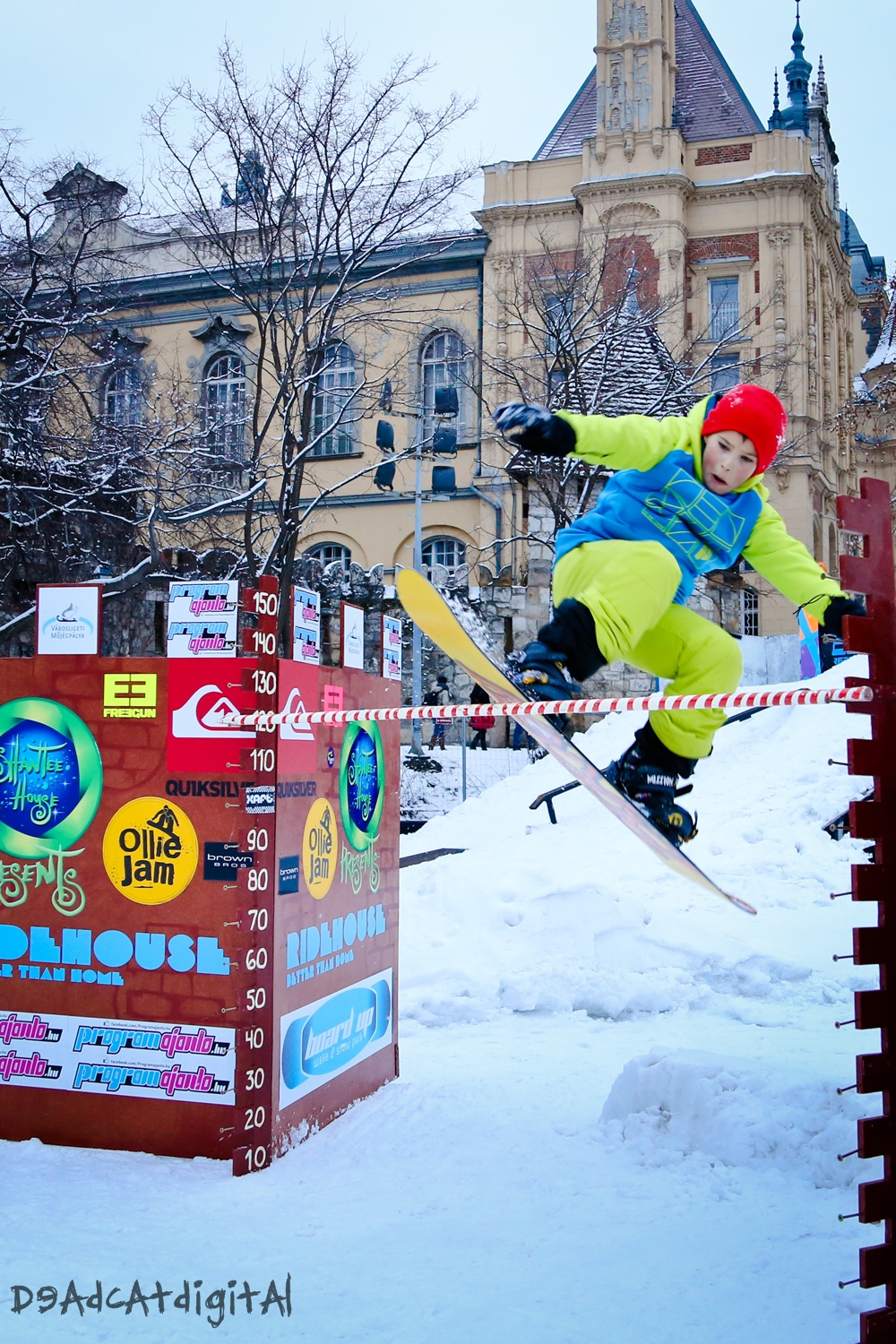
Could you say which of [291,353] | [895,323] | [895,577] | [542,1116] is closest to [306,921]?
[542,1116]

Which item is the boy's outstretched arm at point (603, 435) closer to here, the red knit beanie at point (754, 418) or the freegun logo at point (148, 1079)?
the red knit beanie at point (754, 418)

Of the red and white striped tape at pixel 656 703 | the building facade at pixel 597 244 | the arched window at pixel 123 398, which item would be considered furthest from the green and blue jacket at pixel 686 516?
the building facade at pixel 597 244

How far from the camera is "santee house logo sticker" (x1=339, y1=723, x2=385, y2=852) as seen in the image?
17.3ft

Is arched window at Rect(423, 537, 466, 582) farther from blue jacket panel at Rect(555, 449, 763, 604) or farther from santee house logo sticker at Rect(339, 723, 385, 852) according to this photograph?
blue jacket panel at Rect(555, 449, 763, 604)

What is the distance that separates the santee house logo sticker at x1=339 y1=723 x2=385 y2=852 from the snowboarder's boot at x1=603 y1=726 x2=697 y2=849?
1.64m

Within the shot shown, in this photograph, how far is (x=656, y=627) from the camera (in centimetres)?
388

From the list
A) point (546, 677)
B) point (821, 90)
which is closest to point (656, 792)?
point (546, 677)

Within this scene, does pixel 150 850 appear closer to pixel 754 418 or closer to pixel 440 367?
pixel 754 418

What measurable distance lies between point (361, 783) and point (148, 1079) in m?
1.69

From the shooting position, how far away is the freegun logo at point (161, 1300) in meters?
3.24

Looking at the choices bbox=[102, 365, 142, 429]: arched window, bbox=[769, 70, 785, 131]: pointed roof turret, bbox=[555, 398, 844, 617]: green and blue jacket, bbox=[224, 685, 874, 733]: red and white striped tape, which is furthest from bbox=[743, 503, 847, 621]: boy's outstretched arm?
bbox=[769, 70, 785, 131]: pointed roof turret

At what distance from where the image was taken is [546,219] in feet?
95.5

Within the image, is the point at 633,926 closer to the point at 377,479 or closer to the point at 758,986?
the point at 758,986

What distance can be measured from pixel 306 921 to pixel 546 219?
91.4 feet
